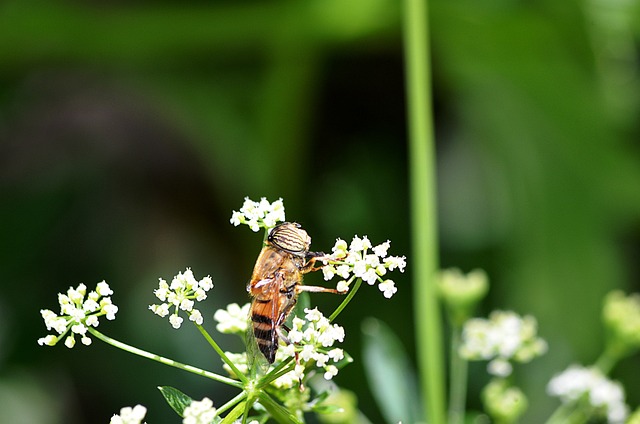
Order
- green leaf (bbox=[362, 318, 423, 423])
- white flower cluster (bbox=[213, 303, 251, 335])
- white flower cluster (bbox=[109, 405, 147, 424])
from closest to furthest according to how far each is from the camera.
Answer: white flower cluster (bbox=[109, 405, 147, 424]) < white flower cluster (bbox=[213, 303, 251, 335]) < green leaf (bbox=[362, 318, 423, 423])

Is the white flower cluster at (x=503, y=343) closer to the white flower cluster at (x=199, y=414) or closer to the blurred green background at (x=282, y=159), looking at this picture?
the white flower cluster at (x=199, y=414)

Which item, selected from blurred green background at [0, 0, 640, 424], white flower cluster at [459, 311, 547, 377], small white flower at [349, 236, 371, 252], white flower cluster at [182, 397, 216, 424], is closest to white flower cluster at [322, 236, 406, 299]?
small white flower at [349, 236, 371, 252]

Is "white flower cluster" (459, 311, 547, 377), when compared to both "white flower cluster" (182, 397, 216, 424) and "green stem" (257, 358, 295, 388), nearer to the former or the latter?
"green stem" (257, 358, 295, 388)

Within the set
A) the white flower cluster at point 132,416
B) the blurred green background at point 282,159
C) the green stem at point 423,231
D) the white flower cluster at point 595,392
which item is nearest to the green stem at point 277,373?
the white flower cluster at point 132,416

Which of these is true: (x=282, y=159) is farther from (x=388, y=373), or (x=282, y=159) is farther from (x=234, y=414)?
(x=234, y=414)

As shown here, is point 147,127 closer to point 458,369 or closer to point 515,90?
point 515,90
